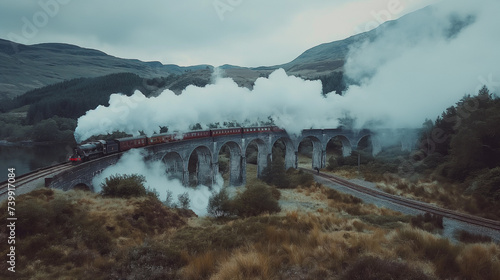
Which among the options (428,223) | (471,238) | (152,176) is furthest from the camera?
(152,176)

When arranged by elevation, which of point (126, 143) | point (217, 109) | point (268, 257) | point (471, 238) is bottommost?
point (471, 238)

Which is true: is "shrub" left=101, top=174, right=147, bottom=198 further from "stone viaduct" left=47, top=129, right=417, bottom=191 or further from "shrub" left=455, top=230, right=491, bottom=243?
"shrub" left=455, top=230, right=491, bottom=243

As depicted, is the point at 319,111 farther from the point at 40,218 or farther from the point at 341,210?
the point at 40,218

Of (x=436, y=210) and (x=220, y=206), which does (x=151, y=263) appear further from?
(x=436, y=210)

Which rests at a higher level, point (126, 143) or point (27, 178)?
point (126, 143)

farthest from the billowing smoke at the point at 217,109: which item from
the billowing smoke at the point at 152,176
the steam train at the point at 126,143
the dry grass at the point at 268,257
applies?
the dry grass at the point at 268,257

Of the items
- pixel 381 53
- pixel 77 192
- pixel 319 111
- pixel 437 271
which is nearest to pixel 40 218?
pixel 77 192

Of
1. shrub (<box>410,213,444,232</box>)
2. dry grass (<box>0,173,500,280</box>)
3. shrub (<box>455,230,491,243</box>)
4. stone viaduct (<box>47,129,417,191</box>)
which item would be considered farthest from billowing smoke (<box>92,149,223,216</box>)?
shrub (<box>455,230,491,243</box>)

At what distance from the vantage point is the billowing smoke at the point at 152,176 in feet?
61.7

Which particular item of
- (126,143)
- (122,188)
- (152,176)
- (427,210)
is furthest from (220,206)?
(427,210)

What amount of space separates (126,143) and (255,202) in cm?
1177

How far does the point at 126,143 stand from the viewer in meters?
20.4

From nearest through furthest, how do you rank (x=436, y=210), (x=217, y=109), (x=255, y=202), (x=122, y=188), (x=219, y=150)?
1. (x=122, y=188)
2. (x=255, y=202)
3. (x=436, y=210)
4. (x=219, y=150)
5. (x=217, y=109)

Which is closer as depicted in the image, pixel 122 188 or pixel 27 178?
pixel 27 178
